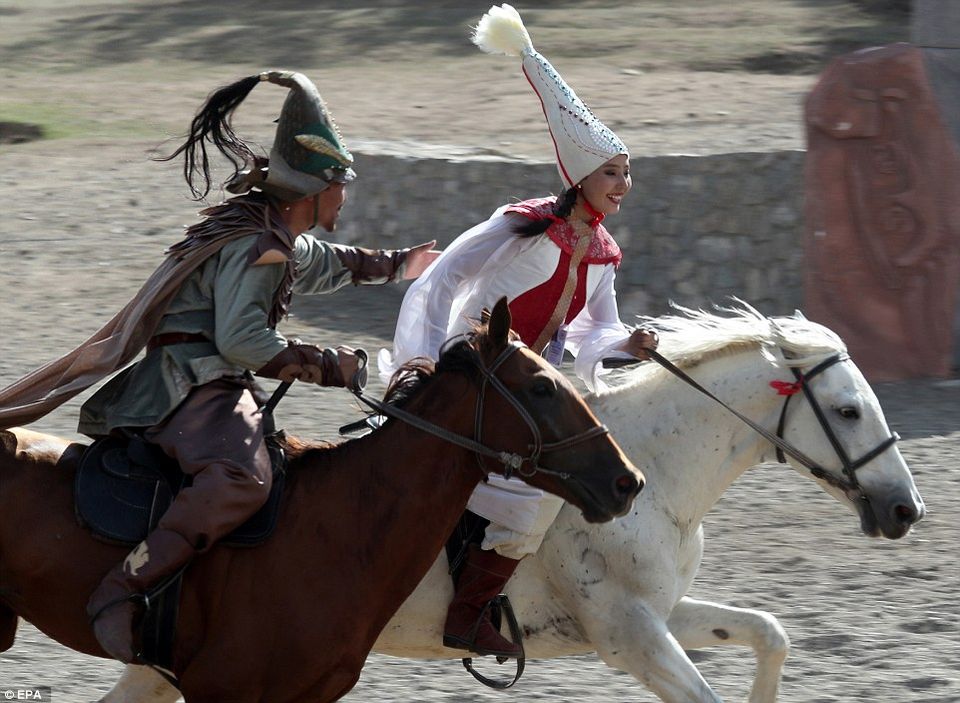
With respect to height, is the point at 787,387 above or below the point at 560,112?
below

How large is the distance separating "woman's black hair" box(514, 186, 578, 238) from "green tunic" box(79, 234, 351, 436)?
42.0 inches

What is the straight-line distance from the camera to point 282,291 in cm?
419

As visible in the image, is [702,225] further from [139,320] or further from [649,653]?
[139,320]

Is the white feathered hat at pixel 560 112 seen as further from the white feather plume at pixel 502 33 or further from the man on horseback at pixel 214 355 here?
the man on horseback at pixel 214 355

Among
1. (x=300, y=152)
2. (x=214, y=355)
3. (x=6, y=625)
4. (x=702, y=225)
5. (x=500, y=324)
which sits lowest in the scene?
(x=702, y=225)

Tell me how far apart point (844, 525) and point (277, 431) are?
13.2 ft

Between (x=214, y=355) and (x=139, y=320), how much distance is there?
22cm

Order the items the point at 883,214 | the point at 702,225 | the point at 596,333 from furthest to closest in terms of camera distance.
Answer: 1. the point at 702,225
2. the point at 883,214
3. the point at 596,333

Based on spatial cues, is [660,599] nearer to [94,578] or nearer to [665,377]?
[665,377]

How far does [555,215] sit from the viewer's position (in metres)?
5.00

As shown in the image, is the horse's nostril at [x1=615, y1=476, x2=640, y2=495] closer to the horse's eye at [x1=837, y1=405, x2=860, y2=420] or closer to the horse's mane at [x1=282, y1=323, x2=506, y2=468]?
the horse's mane at [x1=282, y1=323, x2=506, y2=468]

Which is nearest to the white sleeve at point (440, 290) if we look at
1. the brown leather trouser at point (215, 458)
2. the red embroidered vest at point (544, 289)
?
the red embroidered vest at point (544, 289)

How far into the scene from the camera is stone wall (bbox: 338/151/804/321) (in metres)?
11.3

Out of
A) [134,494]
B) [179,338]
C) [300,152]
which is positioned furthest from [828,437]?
[134,494]
